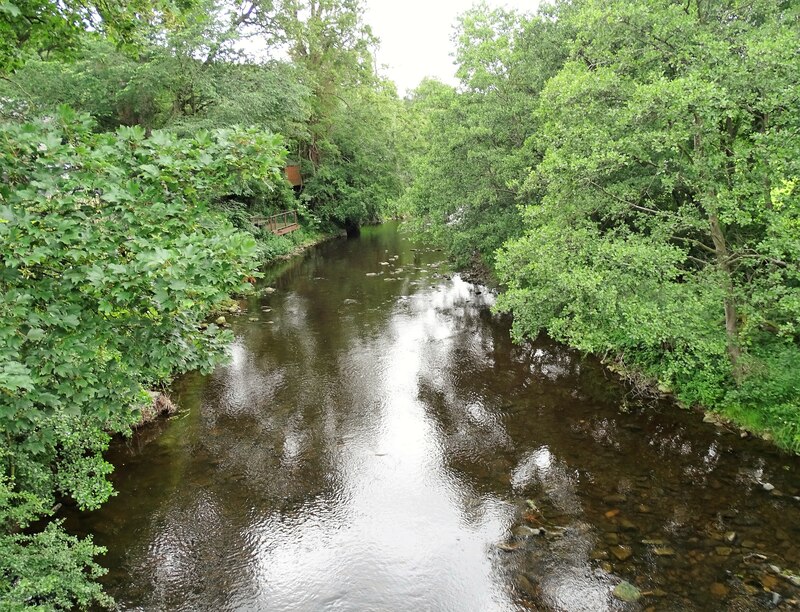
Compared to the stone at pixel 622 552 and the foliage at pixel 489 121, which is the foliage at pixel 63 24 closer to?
the stone at pixel 622 552

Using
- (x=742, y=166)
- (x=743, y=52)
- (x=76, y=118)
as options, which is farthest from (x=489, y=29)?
(x=76, y=118)

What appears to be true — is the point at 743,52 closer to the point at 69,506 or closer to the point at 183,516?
the point at 183,516

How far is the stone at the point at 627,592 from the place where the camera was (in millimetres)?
7430

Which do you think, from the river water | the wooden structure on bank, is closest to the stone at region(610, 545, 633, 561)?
the river water

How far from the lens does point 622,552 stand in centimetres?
830

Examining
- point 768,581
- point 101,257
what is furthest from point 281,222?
point 768,581

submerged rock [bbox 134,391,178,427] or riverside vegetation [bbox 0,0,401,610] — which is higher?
riverside vegetation [bbox 0,0,401,610]

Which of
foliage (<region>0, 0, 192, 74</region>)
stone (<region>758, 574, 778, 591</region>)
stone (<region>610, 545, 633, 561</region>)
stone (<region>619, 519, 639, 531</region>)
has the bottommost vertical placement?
stone (<region>610, 545, 633, 561</region>)

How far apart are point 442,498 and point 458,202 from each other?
518 inches

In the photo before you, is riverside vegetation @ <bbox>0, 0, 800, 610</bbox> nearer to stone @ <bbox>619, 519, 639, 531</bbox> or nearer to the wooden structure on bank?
stone @ <bbox>619, 519, 639, 531</bbox>

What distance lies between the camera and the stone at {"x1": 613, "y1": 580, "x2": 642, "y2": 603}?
24.4 ft

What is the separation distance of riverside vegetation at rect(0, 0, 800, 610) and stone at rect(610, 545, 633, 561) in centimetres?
465

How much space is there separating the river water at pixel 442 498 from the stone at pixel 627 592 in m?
0.10

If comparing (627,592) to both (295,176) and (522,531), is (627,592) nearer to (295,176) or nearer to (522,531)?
(522,531)
